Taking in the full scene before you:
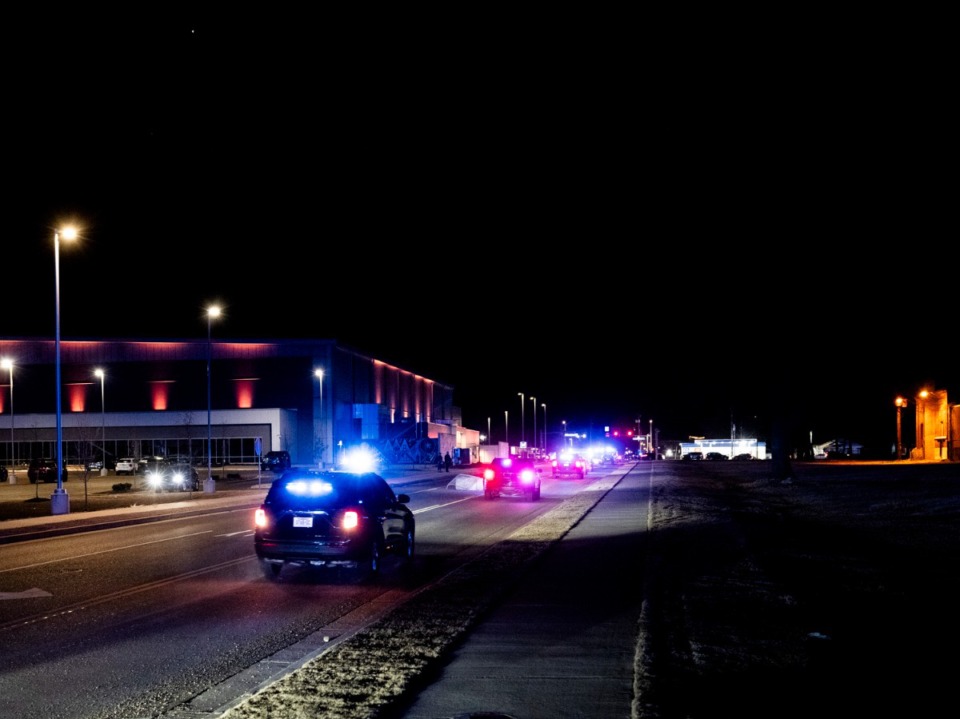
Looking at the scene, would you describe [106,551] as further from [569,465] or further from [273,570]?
[569,465]

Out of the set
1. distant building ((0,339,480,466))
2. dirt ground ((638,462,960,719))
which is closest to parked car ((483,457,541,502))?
dirt ground ((638,462,960,719))

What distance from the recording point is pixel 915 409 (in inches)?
3231

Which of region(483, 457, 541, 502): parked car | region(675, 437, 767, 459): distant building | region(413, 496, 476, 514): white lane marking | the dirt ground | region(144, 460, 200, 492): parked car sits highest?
the dirt ground

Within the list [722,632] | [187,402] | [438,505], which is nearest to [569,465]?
[438,505]

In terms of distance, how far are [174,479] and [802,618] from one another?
137 feet

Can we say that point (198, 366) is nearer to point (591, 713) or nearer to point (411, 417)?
point (411, 417)

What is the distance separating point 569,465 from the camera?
61719mm

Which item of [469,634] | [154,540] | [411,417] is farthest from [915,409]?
[469,634]

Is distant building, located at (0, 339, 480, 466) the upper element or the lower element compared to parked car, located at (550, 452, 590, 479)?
upper

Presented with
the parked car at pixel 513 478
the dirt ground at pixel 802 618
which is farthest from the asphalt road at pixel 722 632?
the parked car at pixel 513 478

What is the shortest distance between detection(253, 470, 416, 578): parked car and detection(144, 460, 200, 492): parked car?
31.8m

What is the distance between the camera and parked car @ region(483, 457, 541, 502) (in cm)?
3488

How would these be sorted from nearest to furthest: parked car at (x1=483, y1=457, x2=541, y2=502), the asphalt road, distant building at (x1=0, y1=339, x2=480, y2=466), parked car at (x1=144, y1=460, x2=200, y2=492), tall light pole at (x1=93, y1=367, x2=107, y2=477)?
the asphalt road → parked car at (x1=483, y1=457, x2=541, y2=502) → parked car at (x1=144, y1=460, x2=200, y2=492) → tall light pole at (x1=93, y1=367, x2=107, y2=477) → distant building at (x1=0, y1=339, x2=480, y2=466)

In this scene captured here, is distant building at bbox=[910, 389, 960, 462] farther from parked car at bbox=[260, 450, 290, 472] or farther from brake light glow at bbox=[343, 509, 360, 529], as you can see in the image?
brake light glow at bbox=[343, 509, 360, 529]
